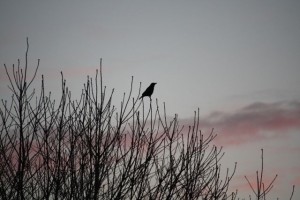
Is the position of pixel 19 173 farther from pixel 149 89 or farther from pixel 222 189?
pixel 149 89

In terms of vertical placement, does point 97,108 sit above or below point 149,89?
below

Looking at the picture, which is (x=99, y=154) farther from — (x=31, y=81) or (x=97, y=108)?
(x=31, y=81)

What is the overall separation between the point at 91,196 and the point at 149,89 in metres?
4.59

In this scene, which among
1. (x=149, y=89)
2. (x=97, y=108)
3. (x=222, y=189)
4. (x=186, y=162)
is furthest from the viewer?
(x=149, y=89)

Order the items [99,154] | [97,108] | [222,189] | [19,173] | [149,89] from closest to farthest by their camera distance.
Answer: [19,173] < [99,154] < [97,108] < [222,189] < [149,89]

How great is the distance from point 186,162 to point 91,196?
77.1 inches

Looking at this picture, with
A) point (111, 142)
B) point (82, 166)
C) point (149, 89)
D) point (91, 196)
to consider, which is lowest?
point (91, 196)

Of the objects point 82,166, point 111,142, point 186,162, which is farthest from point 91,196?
point 186,162

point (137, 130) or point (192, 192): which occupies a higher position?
point (137, 130)

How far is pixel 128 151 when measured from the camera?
564cm

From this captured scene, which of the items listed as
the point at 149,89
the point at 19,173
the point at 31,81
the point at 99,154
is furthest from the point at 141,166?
the point at 149,89

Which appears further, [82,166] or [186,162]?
[186,162]

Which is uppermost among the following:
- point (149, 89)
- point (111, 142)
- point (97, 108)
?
point (149, 89)

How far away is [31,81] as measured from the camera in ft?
17.8
